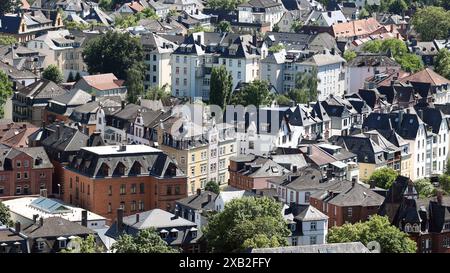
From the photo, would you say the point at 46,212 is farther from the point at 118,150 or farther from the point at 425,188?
the point at 425,188

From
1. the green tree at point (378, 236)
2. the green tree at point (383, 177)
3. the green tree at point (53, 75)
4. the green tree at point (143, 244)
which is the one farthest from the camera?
the green tree at point (53, 75)

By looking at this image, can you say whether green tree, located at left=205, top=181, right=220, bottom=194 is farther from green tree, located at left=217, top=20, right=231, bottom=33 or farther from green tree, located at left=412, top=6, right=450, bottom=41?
green tree, located at left=412, top=6, right=450, bottom=41

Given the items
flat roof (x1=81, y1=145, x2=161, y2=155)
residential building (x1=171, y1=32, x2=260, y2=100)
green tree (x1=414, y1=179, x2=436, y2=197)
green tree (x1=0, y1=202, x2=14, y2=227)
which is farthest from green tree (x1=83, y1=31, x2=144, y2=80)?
green tree (x1=0, y1=202, x2=14, y2=227)

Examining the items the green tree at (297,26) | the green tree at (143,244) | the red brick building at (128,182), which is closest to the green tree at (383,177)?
the red brick building at (128,182)

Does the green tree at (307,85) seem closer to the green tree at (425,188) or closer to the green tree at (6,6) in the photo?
the green tree at (425,188)
